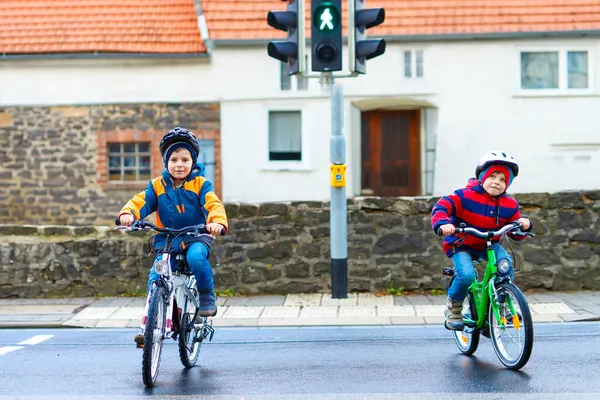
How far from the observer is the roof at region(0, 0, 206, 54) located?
2220 centimetres

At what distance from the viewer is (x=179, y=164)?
718 cm

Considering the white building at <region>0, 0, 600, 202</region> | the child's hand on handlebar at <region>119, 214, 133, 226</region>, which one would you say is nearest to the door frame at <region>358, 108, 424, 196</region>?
the white building at <region>0, 0, 600, 202</region>

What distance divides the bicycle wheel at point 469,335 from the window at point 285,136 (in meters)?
14.5

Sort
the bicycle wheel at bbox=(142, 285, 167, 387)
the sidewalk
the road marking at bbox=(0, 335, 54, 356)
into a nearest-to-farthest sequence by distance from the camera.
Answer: the bicycle wheel at bbox=(142, 285, 167, 387) < the road marking at bbox=(0, 335, 54, 356) < the sidewalk

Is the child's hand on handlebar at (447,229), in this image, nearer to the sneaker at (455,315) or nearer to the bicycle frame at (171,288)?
the sneaker at (455,315)

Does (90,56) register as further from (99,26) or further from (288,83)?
(288,83)

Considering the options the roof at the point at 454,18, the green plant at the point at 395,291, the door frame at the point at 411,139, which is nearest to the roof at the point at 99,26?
the roof at the point at 454,18

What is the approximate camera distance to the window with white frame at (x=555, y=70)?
21.9 m

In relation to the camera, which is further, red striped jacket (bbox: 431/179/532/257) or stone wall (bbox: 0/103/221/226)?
stone wall (bbox: 0/103/221/226)

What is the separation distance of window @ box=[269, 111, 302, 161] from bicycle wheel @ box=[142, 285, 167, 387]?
15773mm

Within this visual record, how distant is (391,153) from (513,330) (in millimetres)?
16320

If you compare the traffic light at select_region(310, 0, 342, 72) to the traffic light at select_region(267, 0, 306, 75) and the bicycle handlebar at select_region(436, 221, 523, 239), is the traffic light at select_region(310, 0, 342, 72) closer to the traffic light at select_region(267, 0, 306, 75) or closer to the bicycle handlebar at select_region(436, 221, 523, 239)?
the traffic light at select_region(267, 0, 306, 75)

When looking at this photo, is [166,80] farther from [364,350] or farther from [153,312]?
[153,312]

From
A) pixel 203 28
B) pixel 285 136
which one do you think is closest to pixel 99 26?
pixel 203 28
